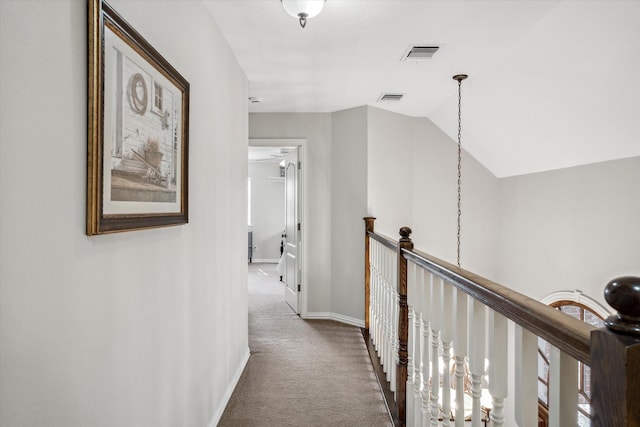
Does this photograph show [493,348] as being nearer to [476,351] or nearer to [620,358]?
[476,351]

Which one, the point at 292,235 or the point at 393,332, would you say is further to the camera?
the point at 292,235

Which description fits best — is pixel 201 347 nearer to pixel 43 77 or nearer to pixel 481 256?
pixel 43 77

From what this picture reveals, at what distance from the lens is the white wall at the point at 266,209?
9.50 metres

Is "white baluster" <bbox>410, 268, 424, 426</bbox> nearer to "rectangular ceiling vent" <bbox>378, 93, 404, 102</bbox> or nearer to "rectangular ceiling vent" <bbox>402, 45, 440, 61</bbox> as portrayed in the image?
"rectangular ceiling vent" <bbox>402, 45, 440, 61</bbox>

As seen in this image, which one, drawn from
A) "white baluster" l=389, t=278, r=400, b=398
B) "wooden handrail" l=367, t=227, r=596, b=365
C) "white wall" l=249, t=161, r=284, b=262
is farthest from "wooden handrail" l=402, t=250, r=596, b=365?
"white wall" l=249, t=161, r=284, b=262

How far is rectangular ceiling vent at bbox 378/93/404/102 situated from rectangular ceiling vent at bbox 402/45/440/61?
94 cm

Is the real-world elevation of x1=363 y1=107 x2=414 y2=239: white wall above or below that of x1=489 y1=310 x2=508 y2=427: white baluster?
above

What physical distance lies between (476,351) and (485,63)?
2.77 metres

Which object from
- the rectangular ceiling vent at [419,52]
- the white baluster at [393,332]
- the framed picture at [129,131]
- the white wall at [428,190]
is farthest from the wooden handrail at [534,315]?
the white wall at [428,190]

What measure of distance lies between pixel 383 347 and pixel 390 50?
7.33ft

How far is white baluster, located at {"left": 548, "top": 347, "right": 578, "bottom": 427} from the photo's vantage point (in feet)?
2.59

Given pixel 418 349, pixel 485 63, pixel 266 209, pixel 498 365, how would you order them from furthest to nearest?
pixel 266 209
pixel 485 63
pixel 418 349
pixel 498 365

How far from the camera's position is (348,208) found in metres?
4.63

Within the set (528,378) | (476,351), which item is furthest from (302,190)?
(528,378)
